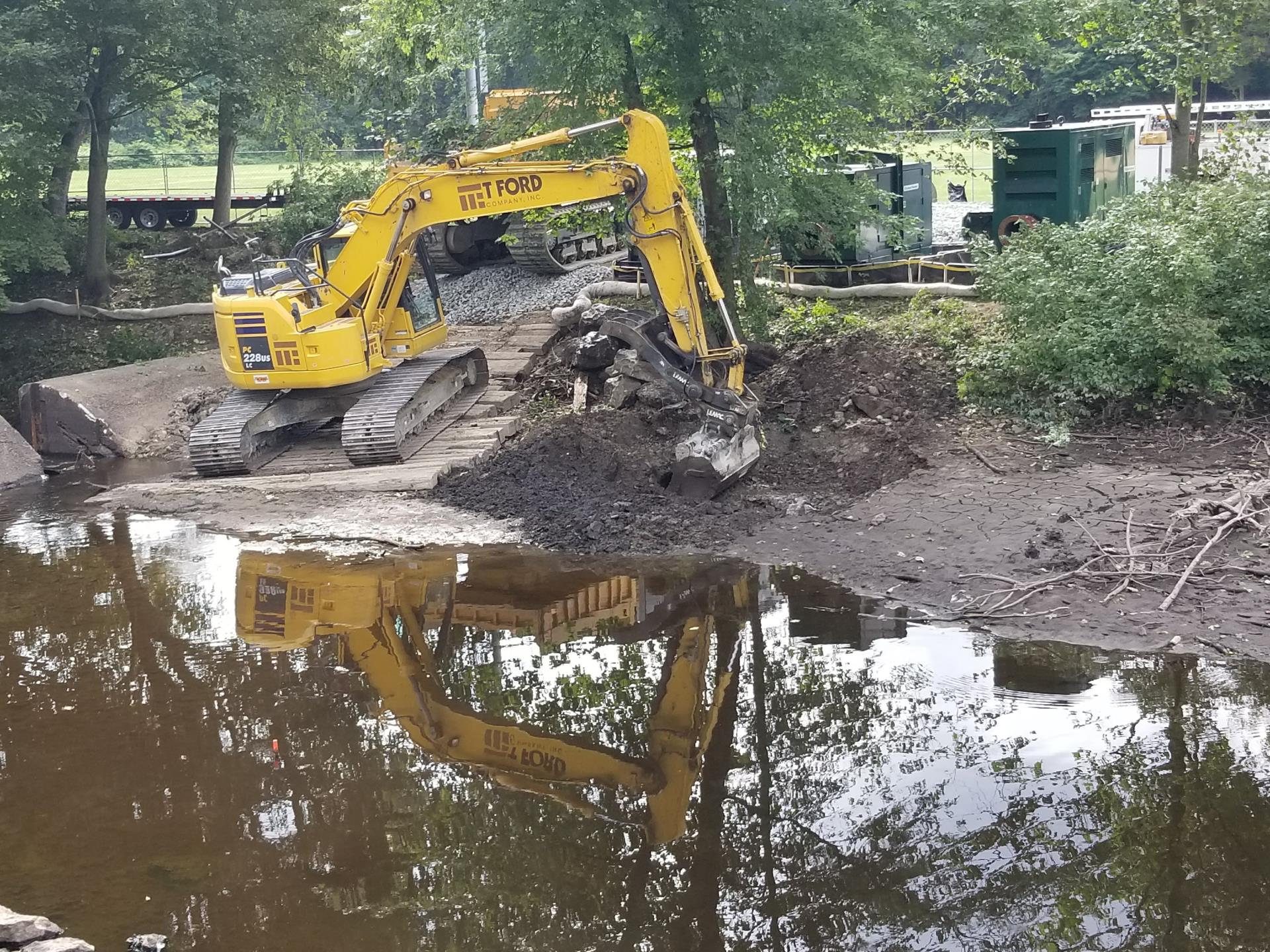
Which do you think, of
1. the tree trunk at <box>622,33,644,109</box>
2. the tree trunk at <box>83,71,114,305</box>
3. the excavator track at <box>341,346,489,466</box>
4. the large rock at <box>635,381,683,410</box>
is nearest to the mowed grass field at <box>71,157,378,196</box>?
the tree trunk at <box>83,71,114,305</box>

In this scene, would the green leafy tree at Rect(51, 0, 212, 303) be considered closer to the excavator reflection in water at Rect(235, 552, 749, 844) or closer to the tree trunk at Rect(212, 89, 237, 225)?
the tree trunk at Rect(212, 89, 237, 225)

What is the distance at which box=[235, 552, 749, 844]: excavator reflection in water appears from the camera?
24.8ft

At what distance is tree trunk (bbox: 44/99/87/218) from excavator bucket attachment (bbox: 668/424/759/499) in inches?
498

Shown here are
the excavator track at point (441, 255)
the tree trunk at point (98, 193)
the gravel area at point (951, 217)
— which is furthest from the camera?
the gravel area at point (951, 217)

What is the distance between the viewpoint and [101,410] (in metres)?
16.5

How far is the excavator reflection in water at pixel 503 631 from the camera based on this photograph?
24.8 ft

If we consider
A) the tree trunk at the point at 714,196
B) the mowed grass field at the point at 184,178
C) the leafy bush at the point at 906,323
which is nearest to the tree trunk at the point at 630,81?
the tree trunk at the point at 714,196

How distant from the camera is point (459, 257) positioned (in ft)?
68.6

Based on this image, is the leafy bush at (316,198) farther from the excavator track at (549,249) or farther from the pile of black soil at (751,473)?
the pile of black soil at (751,473)

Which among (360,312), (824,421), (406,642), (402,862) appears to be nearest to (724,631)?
(406,642)

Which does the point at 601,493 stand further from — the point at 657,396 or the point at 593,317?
the point at 593,317

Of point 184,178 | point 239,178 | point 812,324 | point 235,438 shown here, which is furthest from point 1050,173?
point 184,178

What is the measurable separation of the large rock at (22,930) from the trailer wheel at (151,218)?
22.0 m

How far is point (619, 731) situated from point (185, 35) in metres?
15.1
